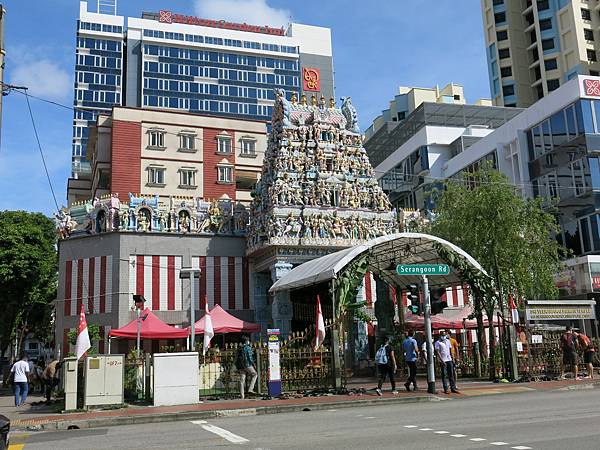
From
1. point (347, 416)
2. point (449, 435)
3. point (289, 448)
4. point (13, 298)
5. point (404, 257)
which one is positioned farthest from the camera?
point (13, 298)

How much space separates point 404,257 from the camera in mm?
26125

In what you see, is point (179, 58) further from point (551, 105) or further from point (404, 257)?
point (404, 257)

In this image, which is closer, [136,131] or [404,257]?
[404,257]

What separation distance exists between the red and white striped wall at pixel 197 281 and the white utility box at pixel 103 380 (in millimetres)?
14459

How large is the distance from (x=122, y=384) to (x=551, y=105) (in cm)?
3506

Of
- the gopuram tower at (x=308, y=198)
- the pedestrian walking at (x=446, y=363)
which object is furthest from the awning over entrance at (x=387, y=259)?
the gopuram tower at (x=308, y=198)

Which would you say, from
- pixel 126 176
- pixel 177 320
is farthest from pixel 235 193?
pixel 177 320

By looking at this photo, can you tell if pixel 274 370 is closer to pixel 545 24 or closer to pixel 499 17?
pixel 545 24

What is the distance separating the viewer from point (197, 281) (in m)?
33.9

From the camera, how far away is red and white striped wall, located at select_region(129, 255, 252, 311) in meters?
32.9

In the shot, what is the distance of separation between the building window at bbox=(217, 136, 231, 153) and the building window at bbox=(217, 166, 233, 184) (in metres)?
1.32

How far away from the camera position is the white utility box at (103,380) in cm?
1798

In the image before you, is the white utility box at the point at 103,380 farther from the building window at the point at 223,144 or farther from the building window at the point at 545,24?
the building window at the point at 545,24

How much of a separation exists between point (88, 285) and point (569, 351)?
78.7 ft
